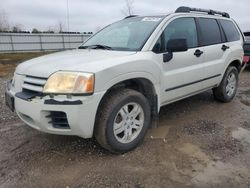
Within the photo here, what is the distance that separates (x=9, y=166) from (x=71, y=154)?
0.73 m

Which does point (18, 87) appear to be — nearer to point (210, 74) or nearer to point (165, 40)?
point (165, 40)

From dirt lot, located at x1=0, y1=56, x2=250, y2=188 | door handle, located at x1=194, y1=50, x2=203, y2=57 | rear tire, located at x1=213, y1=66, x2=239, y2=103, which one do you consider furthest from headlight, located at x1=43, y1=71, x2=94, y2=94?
rear tire, located at x1=213, y1=66, x2=239, y2=103

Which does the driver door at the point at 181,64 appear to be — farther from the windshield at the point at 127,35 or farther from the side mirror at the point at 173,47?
the windshield at the point at 127,35

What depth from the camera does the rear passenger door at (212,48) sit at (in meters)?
4.77

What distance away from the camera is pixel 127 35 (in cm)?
409

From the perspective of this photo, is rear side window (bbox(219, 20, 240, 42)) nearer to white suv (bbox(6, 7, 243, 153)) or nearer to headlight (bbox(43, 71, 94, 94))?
white suv (bbox(6, 7, 243, 153))

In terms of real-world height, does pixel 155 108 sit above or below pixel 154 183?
above

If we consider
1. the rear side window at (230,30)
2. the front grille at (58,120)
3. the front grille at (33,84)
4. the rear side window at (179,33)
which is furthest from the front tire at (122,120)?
the rear side window at (230,30)

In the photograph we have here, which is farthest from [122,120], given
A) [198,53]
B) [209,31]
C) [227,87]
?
[227,87]

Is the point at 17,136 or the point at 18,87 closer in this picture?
the point at 18,87

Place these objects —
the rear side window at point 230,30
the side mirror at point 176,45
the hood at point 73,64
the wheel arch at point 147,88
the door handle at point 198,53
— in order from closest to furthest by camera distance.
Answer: the hood at point 73,64
the wheel arch at point 147,88
the side mirror at point 176,45
the door handle at point 198,53
the rear side window at point 230,30

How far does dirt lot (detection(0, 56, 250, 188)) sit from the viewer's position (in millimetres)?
2926

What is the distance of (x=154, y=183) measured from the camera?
2.86 metres

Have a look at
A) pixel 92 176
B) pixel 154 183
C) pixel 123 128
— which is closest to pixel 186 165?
pixel 154 183
